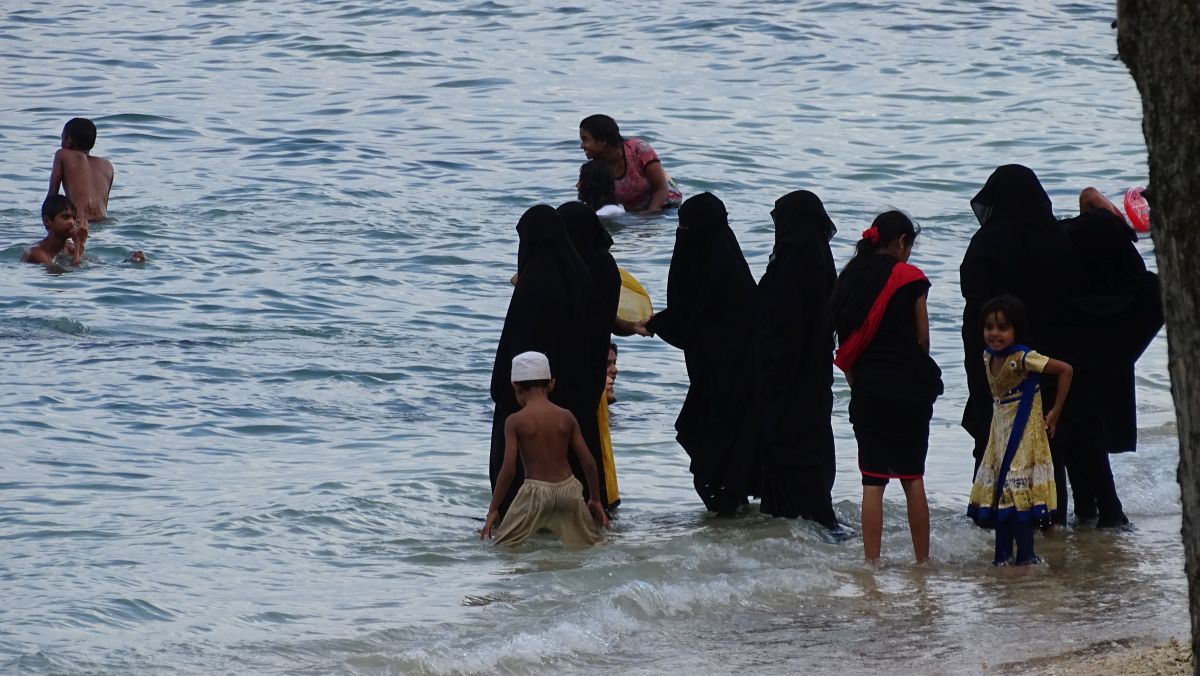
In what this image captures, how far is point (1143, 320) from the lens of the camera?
698cm

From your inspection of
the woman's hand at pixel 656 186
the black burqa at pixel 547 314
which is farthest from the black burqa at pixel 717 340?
the woman's hand at pixel 656 186

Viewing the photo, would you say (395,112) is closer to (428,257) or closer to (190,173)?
(190,173)

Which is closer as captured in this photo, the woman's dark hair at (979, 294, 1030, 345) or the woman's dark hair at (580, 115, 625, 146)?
the woman's dark hair at (979, 294, 1030, 345)

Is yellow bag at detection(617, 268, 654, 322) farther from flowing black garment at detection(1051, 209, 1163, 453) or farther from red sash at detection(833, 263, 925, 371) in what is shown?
flowing black garment at detection(1051, 209, 1163, 453)

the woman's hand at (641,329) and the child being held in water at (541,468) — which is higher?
the woman's hand at (641,329)

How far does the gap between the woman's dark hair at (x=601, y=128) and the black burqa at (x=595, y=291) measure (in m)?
5.23

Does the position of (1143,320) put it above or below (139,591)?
above

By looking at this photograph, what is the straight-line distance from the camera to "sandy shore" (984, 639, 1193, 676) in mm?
4699

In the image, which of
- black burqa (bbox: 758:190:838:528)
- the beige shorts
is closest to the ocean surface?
the beige shorts

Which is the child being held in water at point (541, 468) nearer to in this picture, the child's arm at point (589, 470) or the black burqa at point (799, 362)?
the child's arm at point (589, 470)

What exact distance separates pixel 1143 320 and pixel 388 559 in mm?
3286

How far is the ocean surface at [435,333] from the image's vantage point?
6.11 metres

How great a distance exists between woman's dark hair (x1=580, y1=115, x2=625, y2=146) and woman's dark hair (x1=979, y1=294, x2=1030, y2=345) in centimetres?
656

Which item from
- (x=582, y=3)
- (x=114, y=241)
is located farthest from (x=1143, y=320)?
(x=582, y=3)
